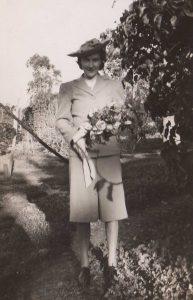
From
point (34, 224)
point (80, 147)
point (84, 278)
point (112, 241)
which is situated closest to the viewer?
point (80, 147)

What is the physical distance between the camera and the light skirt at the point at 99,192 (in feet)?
11.4

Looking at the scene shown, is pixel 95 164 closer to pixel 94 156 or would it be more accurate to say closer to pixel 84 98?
pixel 94 156

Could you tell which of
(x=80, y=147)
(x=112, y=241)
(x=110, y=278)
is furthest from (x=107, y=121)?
(x=110, y=278)

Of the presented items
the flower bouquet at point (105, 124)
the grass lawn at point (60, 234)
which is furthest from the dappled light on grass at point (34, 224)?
the flower bouquet at point (105, 124)

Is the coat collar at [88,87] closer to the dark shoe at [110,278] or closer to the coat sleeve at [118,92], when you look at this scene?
the coat sleeve at [118,92]

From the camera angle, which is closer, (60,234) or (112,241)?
(112,241)

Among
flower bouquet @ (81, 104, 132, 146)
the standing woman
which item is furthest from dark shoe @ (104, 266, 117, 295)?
flower bouquet @ (81, 104, 132, 146)

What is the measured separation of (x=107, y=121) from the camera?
10.4ft

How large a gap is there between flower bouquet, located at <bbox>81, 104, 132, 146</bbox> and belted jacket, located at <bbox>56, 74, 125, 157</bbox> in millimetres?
211

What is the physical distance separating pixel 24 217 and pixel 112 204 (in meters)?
1.86

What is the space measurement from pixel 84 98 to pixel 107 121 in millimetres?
410

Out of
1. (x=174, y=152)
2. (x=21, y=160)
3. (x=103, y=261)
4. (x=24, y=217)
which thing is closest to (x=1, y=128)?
(x=21, y=160)

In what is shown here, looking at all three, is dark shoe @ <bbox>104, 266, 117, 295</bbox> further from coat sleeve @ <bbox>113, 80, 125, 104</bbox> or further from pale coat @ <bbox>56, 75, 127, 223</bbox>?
coat sleeve @ <bbox>113, 80, 125, 104</bbox>

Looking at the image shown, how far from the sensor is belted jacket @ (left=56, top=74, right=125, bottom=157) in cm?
346
